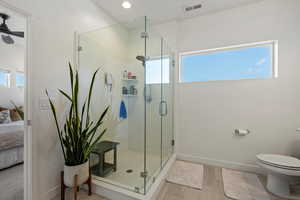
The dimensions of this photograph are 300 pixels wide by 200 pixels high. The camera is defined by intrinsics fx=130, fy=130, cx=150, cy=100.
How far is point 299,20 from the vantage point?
1.88 m

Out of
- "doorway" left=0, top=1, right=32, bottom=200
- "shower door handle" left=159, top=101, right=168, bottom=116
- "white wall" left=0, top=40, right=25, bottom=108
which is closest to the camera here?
"doorway" left=0, top=1, right=32, bottom=200

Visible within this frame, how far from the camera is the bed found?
207 cm

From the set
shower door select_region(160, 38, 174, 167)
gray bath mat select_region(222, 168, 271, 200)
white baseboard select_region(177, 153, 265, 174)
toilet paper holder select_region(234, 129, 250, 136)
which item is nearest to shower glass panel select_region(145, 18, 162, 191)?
shower door select_region(160, 38, 174, 167)

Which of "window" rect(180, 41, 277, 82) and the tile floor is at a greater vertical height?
"window" rect(180, 41, 277, 82)

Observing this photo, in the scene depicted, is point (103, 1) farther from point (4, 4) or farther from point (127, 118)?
point (127, 118)

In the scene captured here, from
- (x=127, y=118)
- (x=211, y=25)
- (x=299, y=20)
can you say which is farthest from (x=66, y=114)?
(x=299, y=20)

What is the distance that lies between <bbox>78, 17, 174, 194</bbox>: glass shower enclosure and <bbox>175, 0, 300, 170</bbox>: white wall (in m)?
0.40

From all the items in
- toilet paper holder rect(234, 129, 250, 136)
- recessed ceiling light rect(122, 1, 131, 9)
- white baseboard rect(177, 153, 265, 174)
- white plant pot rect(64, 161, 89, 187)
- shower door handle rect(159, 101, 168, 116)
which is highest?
recessed ceiling light rect(122, 1, 131, 9)

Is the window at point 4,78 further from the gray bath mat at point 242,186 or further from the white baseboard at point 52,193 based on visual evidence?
the gray bath mat at point 242,186

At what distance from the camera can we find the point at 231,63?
7.55ft

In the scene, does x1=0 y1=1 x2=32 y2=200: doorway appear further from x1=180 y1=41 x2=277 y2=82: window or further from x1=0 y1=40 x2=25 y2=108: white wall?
x1=180 y1=41 x2=277 y2=82: window

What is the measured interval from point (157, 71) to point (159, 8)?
112cm

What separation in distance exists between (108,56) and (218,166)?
9.12 feet

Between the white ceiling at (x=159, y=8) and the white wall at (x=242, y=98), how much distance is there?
0.45 ft
